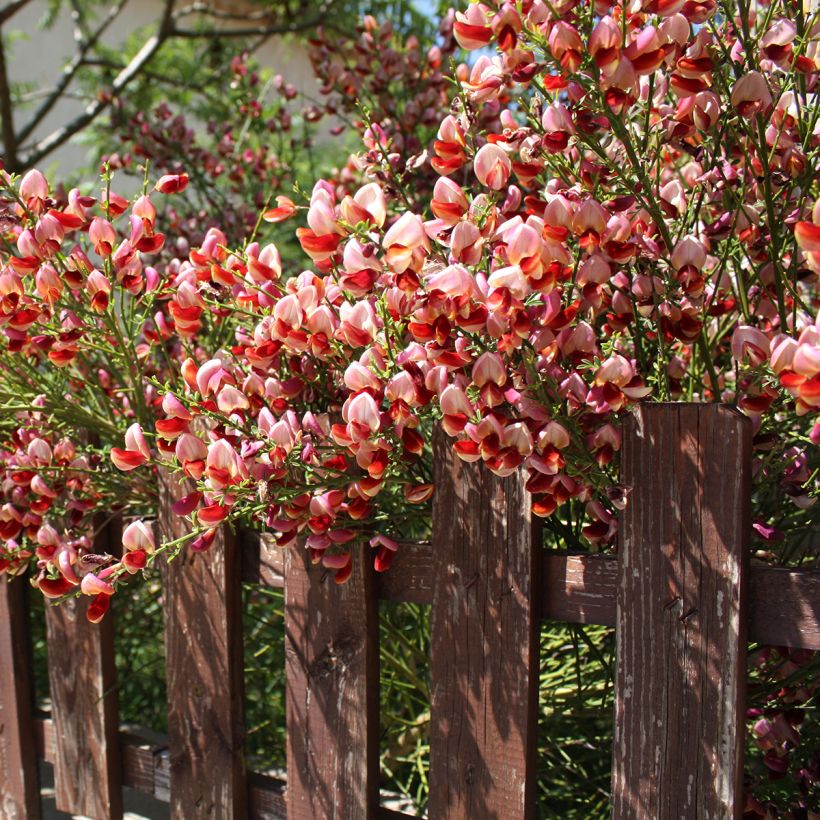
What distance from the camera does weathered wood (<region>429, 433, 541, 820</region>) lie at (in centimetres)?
128

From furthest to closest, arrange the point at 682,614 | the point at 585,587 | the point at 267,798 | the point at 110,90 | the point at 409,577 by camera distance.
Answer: the point at 110,90 < the point at 267,798 < the point at 409,577 < the point at 585,587 < the point at 682,614

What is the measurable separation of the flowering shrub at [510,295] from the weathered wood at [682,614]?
0.17 ft

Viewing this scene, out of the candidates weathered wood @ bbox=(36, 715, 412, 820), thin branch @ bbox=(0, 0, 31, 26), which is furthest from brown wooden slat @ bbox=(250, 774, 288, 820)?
thin branch @ bbox=(0, 0, 31, 26)

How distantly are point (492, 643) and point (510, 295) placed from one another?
54cm

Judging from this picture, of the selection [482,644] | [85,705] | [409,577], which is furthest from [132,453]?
[85,705]

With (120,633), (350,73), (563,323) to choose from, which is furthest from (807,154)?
(120,633)

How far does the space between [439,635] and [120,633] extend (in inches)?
56.2

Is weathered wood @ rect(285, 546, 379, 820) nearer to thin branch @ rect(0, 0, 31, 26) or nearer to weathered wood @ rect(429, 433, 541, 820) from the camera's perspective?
weathered wood @ rect(429, 433, 541, 820)

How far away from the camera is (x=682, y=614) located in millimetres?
1148

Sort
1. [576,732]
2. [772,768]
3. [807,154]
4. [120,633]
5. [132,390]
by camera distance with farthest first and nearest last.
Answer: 1. [120,633]
2. [576,732]
3. [132,390]
4. [772,768]
5. [807,154]

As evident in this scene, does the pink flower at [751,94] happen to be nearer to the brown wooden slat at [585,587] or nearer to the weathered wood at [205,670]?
the brown wooden slat at [585,587]

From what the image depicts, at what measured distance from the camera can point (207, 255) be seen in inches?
55.7

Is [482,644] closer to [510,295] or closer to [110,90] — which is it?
[510,295]

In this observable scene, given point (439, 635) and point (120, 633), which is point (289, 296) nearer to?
point (439, 635)
